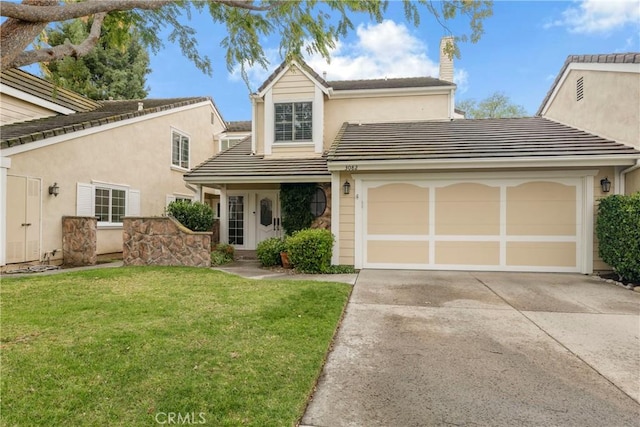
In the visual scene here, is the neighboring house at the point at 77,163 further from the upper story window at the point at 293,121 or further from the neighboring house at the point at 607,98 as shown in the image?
the neighboring house at the point at 607,98

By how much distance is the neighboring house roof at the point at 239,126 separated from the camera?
18703mm

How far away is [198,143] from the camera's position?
53.5ft

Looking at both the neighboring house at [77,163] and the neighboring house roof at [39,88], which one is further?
the neighboring house roof at [39,88]

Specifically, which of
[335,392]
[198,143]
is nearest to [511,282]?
[335,392]

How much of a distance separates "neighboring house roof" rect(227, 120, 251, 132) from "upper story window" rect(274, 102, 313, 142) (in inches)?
310

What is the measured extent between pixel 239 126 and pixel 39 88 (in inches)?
382

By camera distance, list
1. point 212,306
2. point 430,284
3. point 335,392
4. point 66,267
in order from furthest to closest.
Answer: point 66,267 < point 430,284 < point 212,306 < point 335,392

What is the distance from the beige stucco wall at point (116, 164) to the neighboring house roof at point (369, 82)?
5325mm

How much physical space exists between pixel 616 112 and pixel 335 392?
31.5 feet

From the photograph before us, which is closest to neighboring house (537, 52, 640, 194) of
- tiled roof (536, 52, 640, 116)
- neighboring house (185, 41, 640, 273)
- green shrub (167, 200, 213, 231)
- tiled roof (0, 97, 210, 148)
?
tiled roof (536, 52, 640, 116)

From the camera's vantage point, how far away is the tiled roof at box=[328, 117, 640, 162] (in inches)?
307

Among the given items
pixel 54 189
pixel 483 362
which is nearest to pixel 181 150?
pixel 54 189

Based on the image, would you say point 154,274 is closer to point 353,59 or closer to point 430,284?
point 430,284

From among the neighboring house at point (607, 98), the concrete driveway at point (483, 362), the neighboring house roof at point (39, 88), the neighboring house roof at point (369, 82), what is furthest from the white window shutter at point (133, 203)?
the neighboring house at point (607, 98)
